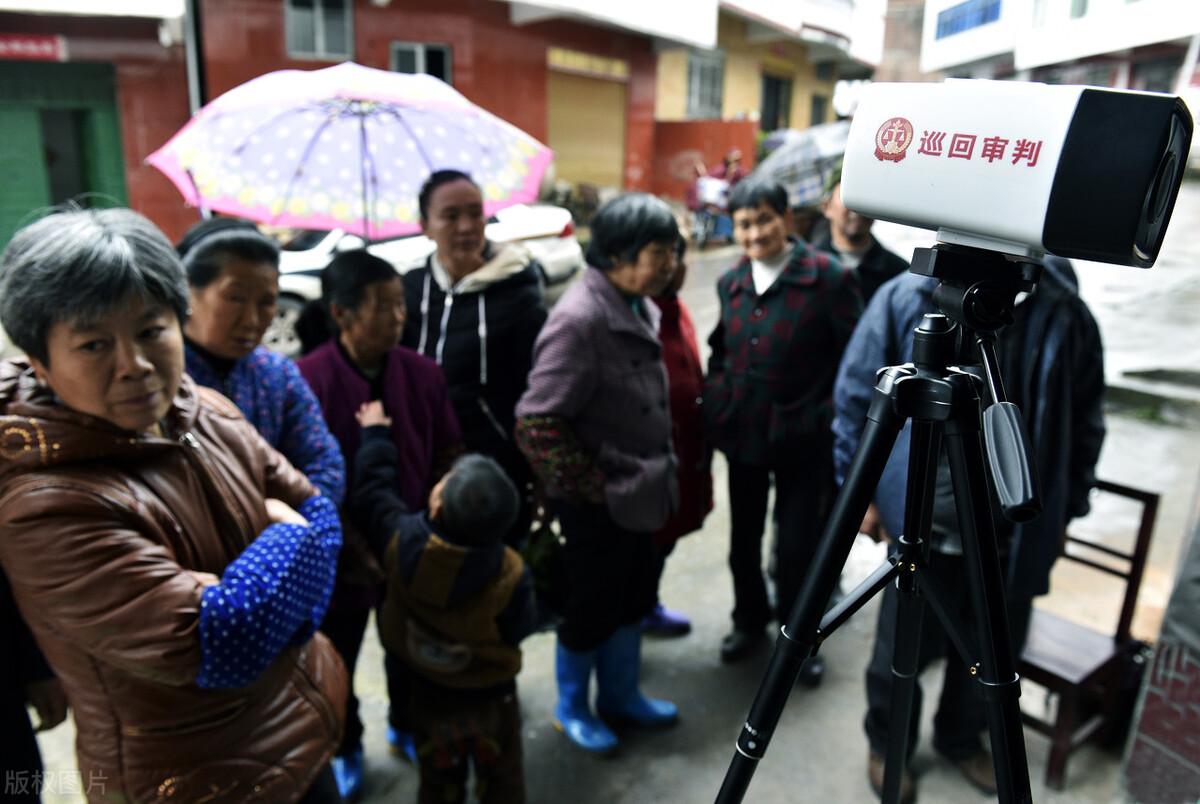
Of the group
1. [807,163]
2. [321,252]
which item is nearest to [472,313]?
[807,163]

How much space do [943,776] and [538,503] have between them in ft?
4.51

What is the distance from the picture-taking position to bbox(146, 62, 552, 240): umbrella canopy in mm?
2330

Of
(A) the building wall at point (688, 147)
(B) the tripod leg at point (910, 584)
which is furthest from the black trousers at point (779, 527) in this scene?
(A) the building wall at point (688, 147)

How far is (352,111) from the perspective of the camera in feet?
8.30

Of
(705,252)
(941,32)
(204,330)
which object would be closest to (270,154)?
(204,330)

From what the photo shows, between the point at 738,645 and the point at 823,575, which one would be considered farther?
the point at 738,645

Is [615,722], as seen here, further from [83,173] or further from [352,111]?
[83,173]

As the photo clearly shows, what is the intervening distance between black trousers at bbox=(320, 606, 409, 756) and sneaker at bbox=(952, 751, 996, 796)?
151 cm

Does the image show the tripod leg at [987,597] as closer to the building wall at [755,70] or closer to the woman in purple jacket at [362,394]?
the woman in purple jacket at [362,394]

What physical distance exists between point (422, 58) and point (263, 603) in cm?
934

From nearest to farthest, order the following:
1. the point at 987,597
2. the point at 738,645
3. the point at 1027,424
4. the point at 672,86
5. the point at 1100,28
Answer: the point at 987,597 < the point at 1100,28 < the point at 1027,424 < the point at 738,645 < the point at 672,86

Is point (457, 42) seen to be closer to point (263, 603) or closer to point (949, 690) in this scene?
point (949, 690)

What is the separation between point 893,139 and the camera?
81 centimetres

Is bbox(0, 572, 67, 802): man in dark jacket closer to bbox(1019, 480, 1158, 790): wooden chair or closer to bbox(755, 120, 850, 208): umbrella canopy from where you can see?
bbox(1019, 480, 1158, 790): wooden chair
